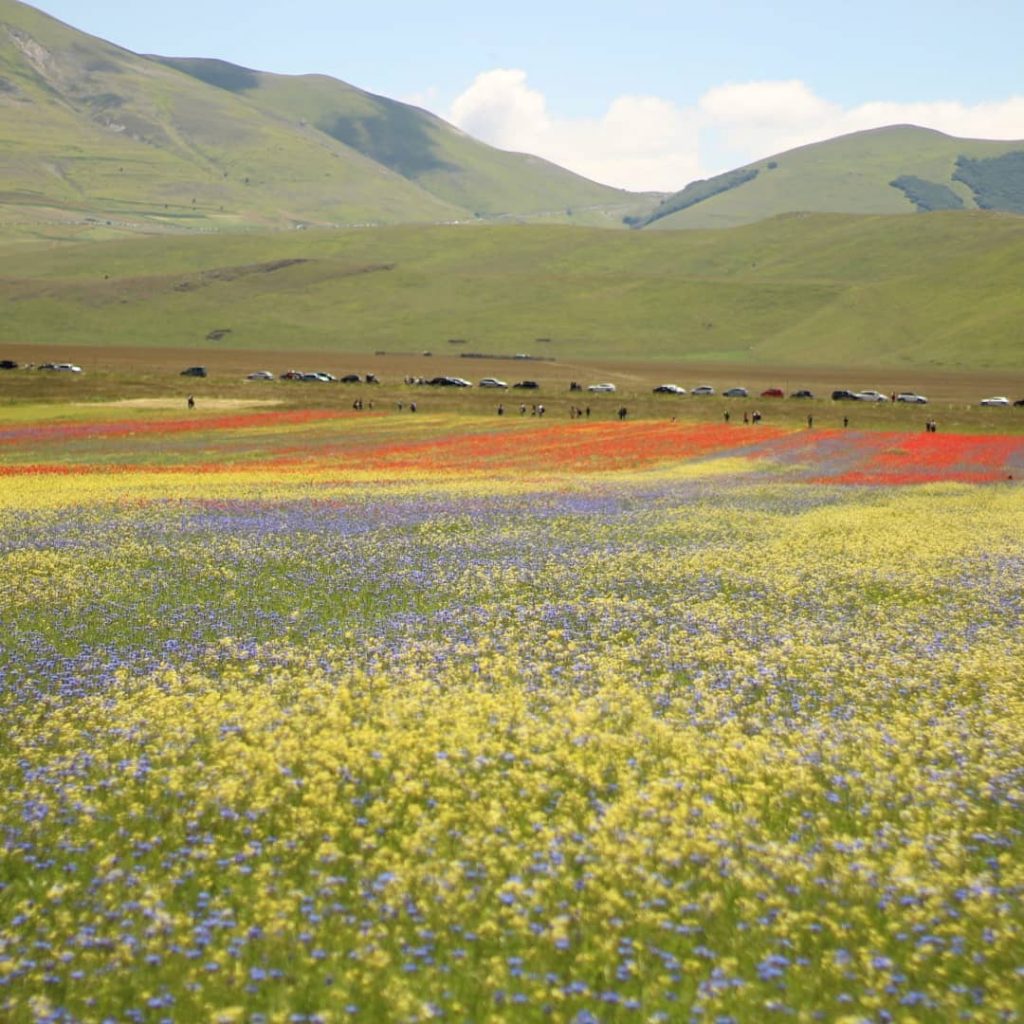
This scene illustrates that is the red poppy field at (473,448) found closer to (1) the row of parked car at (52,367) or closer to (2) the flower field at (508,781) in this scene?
(2) the flower field at (508,781)

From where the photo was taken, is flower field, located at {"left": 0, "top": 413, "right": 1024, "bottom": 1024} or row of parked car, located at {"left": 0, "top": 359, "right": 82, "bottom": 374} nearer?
flower field, located at {"left": 0, "top": 413, "right": 1024, "bottom": 1024}

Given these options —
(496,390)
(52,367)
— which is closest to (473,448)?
(496,390)

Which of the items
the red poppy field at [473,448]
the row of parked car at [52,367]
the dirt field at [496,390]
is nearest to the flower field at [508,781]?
the red poppy field at [473,448]

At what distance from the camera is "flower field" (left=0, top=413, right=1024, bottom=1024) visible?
8.52 m

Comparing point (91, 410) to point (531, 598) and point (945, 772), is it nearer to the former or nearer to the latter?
point (531, 598)

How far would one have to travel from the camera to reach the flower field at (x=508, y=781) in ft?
28.0

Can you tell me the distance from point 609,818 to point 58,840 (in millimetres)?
5115

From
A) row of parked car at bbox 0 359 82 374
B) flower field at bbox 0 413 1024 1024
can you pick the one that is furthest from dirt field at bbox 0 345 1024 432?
flower field at bbox 0 413 1024 1024

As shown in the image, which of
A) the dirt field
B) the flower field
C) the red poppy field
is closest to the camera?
the flower field

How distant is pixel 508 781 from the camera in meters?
12.3

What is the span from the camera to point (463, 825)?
11203 millimetres

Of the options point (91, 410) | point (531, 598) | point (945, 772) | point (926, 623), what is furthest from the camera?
point (91, 410)

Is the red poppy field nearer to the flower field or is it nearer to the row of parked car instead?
the flower field

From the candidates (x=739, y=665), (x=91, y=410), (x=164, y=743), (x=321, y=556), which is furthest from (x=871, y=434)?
(x=164, y=743)
